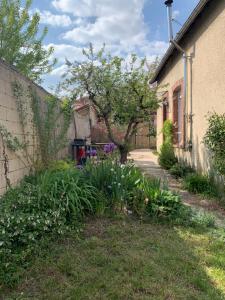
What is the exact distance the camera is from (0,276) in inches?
123

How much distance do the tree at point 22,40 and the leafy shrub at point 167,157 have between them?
5779mm

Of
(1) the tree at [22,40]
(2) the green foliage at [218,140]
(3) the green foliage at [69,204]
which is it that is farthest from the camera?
(1) the tree at [22,40]

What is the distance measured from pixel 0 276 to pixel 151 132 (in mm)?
14903

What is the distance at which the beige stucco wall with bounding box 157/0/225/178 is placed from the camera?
6.93 m

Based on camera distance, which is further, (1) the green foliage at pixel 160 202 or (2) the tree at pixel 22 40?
(2) the tree at pixel 22 40

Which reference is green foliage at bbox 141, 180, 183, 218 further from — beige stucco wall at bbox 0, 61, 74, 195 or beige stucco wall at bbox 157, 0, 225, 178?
beige stucco wall at bbox 157, 0, 225, 178

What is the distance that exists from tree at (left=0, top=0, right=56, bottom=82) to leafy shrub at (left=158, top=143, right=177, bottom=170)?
19.0 ft

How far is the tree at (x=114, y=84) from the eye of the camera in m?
9.47

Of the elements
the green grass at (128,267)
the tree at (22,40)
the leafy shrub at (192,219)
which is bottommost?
the green grass at (128,267)

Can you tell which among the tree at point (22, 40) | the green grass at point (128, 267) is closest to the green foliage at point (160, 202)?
the green grass at point (128, 267)

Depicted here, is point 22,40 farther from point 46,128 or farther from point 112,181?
point 112,181

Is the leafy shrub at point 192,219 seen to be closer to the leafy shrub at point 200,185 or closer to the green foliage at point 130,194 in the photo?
the green foliage at point 130,194

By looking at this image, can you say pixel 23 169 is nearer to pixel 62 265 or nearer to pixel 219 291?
pixel 62 265

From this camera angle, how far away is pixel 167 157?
1138 cm
